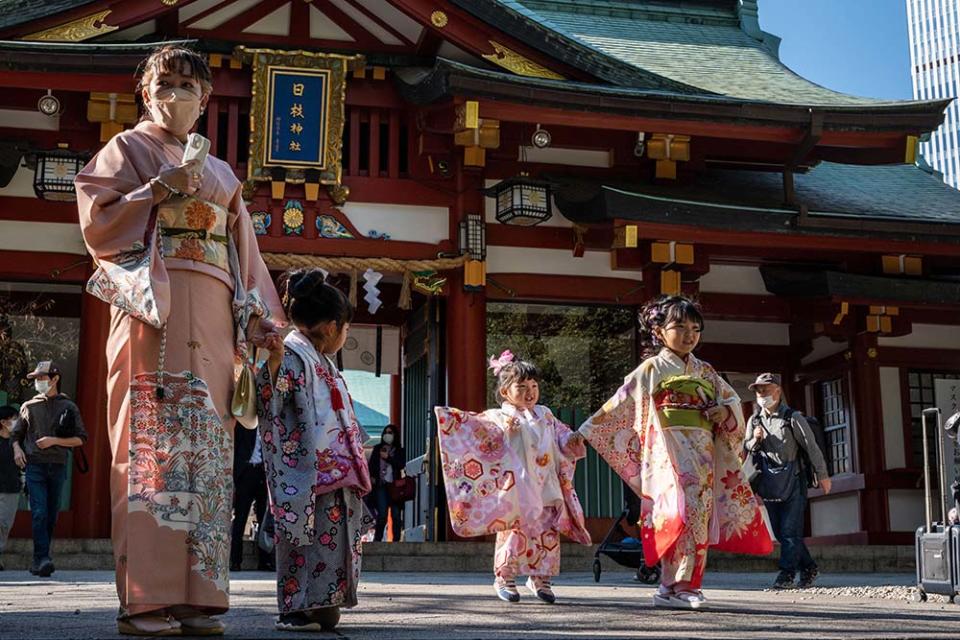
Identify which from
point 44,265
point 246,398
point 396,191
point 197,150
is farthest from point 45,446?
point 197,150

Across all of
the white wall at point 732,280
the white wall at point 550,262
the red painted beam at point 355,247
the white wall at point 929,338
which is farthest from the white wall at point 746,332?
the red painted beam at point 355,247

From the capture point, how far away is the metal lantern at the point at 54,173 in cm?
1178

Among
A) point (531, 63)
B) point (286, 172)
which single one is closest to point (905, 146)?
point (531, 63)

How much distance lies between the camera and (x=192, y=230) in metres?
4.74

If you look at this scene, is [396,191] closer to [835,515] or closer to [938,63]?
[835,515]

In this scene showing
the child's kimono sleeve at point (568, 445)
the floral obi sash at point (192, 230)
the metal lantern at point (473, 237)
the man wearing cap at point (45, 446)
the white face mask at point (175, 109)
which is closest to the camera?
the floral obi sash at point (192, 230)

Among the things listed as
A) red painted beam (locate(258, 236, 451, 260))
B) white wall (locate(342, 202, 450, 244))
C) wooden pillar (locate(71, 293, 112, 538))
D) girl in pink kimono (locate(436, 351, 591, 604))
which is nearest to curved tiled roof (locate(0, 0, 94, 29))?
wooden pillar (locate(71, 293, 112, 538))

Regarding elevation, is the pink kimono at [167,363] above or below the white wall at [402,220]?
below

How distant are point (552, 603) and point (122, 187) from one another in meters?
3.43

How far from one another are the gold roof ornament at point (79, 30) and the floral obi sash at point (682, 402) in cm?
807

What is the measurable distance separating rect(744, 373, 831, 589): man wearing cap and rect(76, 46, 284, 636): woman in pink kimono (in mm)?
6096

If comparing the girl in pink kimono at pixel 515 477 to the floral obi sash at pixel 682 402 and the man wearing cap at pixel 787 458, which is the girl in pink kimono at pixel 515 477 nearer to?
the floral obi sash at pixel 682 402

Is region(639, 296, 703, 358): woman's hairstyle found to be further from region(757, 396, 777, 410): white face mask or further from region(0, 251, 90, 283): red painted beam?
region(0, 251, 90, 283): red painted beam

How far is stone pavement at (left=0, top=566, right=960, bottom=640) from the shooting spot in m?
4.74
